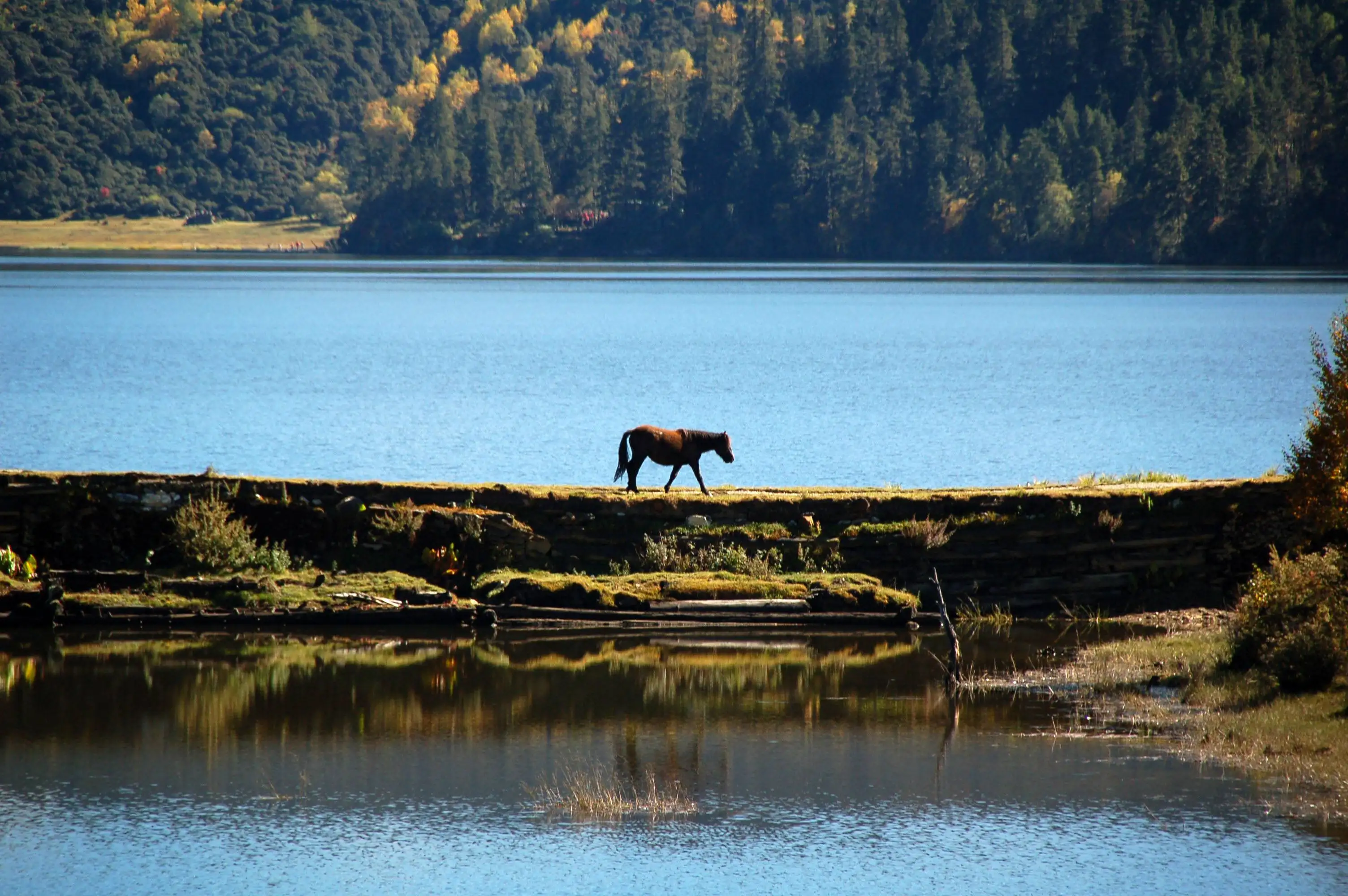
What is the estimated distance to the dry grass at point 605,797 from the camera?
46.7 ft

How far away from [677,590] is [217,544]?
6559mm

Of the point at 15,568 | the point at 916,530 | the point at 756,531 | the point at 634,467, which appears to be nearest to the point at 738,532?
the point at 756,531

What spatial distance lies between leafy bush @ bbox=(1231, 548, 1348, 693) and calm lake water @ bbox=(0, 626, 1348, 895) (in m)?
2.58

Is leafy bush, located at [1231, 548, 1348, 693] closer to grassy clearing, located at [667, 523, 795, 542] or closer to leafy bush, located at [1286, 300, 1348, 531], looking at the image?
leafy bush, located at [1286, 300, 1348, 531]

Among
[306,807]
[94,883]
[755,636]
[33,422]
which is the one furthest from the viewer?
[33,422]

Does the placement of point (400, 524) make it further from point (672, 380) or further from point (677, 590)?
point (672, 380)

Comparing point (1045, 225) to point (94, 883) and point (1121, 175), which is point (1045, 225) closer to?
point (1121, 175)

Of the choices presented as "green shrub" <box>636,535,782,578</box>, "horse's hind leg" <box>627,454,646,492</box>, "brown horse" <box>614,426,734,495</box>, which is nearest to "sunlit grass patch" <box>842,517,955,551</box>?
"green shrub" <box>636,535,782,578</box>

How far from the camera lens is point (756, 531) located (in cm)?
2419

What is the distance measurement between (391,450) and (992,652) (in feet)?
104

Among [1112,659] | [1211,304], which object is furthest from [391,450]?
[1211,304]

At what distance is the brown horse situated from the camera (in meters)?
24.2

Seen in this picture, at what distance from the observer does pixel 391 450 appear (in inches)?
1959

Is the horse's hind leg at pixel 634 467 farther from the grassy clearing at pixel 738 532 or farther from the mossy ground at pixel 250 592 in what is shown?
the mossy ground at pixel 250 592
